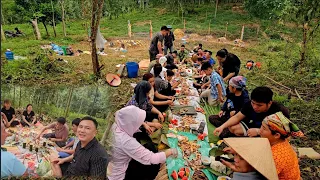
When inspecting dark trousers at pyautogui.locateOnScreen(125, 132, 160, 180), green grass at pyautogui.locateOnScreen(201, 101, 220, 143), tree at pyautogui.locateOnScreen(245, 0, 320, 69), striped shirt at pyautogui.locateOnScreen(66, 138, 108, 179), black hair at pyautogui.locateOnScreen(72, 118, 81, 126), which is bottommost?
green grass at pyautogui.locateOnScreen(201, 101, 220, 143)

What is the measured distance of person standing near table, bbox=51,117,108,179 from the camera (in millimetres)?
2654

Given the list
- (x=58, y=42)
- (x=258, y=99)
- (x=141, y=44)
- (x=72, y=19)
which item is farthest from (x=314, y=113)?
(x=72, y=19)

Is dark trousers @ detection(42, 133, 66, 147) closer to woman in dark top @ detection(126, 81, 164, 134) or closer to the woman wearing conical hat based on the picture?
woman in dark top @ detection(126, 81, 164, 134)

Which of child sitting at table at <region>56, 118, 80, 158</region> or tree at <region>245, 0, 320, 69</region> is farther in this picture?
tree at <region>245, 0, 320, 69</region>

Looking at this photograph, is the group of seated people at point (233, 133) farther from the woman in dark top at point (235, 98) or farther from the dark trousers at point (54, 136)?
the dark trousers at point (54, 136)

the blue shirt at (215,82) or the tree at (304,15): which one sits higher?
the tree at (304,15)

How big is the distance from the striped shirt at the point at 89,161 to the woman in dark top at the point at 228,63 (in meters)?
3.88

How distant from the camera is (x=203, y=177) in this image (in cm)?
339

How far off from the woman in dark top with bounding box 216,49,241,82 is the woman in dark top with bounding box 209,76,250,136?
4.96ft

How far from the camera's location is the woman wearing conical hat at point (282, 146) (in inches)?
99.9

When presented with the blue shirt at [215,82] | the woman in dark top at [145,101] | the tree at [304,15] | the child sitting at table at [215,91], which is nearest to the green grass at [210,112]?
the child sitting at table at [215,91]

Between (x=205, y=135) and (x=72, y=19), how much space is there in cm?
1570

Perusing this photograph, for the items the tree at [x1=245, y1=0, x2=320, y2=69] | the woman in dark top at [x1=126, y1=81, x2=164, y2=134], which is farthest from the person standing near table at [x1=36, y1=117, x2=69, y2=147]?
the tree at [x1=245, y1=0, x2=320, y2=69]

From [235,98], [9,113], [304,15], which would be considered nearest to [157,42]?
[235,98]
